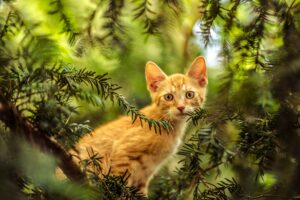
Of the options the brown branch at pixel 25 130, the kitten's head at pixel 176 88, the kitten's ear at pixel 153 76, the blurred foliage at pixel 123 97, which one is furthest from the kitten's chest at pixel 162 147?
the brown branch at pixel 25 130

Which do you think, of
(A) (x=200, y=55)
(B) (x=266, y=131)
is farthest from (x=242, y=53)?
(A) (x=200, y=55)

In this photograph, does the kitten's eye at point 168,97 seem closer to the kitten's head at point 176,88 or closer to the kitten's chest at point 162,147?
the kitten's head at point 176,88

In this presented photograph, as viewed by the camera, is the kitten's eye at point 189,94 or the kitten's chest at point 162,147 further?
the kitten's eye at point 189,94

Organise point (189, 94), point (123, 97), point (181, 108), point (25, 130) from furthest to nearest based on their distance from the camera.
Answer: point (189, 94) < point (181, 108) < point (123, 97) < point (25, 130)

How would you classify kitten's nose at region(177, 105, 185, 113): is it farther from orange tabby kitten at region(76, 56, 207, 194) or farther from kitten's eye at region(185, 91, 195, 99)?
kitten's eye at region(185, 91, 195, 99)

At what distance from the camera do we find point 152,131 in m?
2.89

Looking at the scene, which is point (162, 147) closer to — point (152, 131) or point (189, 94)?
point (152, 131)

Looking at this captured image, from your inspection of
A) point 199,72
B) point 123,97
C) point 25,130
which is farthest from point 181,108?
point 25,130

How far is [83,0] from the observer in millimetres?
1470

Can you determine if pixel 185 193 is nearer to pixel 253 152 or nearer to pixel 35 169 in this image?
pixel 253 152

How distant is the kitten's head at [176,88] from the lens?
9.47 ft

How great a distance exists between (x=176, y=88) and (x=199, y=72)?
0.60 feet

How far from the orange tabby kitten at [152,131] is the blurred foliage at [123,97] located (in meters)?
1.08

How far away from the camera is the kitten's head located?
2.89 metres
